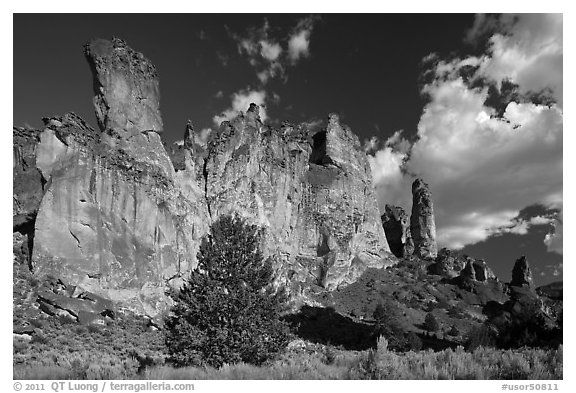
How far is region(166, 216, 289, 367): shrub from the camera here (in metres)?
14.5

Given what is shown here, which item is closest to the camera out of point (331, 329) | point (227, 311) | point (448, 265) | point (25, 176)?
point (227, 311)

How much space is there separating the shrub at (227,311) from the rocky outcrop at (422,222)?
11606cm

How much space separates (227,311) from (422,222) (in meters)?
124

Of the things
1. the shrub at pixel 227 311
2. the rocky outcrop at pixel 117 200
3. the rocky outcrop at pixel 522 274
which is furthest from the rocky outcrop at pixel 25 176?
the rocky outcrop at pixel 522 274

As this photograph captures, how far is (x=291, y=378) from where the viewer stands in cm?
871

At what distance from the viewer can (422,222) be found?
130000mm

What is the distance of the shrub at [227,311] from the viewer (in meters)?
14.5

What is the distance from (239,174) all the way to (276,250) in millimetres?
18210

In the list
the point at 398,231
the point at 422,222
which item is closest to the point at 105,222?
the point at 398,231

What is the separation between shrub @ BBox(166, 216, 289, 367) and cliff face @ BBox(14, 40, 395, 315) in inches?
590

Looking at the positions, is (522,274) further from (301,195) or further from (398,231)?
(301,195)

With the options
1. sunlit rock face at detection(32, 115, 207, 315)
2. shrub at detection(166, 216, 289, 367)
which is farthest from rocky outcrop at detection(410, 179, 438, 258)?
shrub at detection(166, 216, 289, 367)

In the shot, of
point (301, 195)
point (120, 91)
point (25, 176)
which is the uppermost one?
point (120, 91)

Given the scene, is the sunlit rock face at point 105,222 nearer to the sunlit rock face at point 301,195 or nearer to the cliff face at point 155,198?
the cliff face at point 155,198
